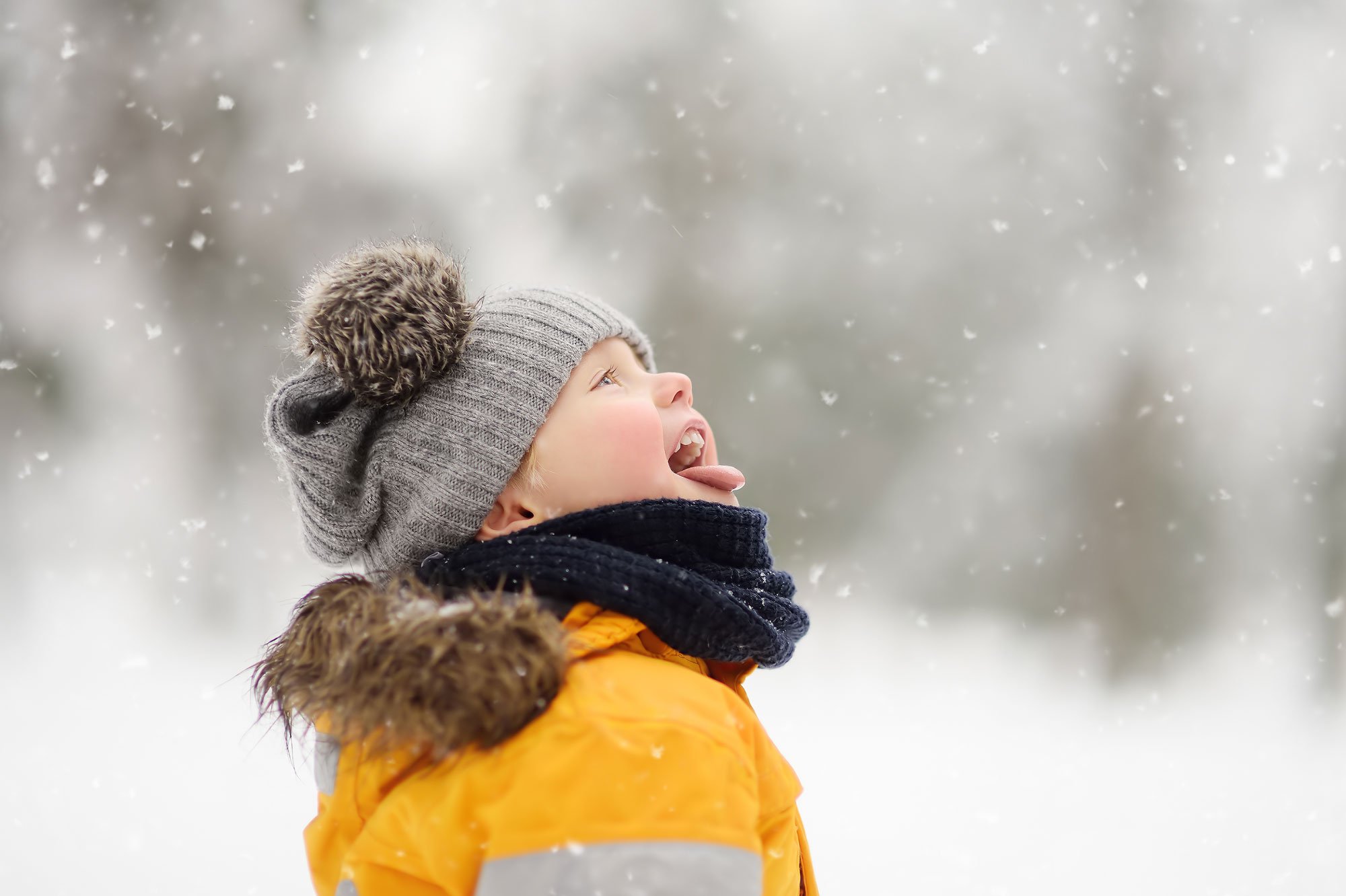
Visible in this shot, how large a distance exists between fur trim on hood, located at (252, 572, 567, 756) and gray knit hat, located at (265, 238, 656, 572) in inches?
8.2

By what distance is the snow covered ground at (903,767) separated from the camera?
7.44 feet

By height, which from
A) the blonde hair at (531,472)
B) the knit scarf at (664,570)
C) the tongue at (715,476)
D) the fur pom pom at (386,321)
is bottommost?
the knit scarf at (664,570)

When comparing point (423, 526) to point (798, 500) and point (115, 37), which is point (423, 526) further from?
point (115, 37)

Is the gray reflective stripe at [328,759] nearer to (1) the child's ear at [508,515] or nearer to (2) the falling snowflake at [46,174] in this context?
(1) the child's ear at [508,515]

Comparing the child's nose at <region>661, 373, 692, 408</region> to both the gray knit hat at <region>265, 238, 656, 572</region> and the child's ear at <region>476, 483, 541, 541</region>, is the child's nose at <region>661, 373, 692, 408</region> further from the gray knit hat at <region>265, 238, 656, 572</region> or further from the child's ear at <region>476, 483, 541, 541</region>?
the child's ear at <region>476, 483, 541, 541</region>

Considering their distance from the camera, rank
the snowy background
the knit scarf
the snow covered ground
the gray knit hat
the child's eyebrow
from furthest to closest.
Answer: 1. the snowy background
2. the snow covered ground
3. the child's eyebrow
4. the gray knit hat
5. the knit scarf

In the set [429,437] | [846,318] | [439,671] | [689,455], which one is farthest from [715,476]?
[846,318]

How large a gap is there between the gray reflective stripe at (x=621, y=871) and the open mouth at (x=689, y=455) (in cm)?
48

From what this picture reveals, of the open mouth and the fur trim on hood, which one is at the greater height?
the open mouth

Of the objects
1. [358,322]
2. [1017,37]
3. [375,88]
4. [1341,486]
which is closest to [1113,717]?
[1341,486]

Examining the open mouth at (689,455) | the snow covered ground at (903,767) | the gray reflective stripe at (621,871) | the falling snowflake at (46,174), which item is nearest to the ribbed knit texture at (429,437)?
the open mouth at (689,455)

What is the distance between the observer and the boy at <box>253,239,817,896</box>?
0.70 m

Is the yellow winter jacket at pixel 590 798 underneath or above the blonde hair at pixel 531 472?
underneath

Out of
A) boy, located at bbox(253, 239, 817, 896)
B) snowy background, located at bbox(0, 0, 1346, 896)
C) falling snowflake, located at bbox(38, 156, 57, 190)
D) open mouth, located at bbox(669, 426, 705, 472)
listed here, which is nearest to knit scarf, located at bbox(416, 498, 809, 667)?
boy, located at bbox(253, 239, 817, 896)
